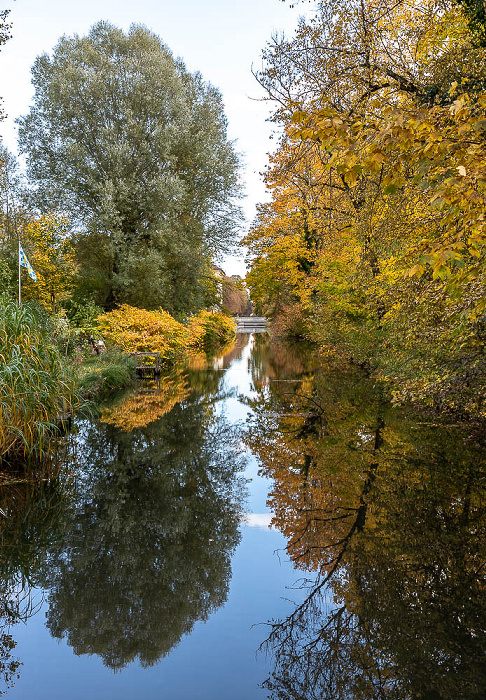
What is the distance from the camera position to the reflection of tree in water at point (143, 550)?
3.46m

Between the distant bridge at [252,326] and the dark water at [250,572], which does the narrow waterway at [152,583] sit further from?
the distant bridge at [252,326]

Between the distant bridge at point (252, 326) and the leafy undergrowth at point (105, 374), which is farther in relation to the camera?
the distant bridge at point (252, 326)

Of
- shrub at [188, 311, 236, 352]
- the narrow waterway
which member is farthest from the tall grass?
shrub at [188, 311, 236, 352]

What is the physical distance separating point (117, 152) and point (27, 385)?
15.1 meters

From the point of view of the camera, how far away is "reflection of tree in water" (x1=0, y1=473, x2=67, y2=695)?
3419 mm

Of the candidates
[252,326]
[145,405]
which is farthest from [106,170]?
[252,326]

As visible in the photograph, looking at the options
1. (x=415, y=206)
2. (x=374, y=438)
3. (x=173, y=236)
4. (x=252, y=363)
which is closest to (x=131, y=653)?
(x=374, y=438)

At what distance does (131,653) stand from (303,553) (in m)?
1.85

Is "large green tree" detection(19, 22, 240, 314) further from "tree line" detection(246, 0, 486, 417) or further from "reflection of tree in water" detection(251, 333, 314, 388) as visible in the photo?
"tree line" detection(246, 0, 486, 417)

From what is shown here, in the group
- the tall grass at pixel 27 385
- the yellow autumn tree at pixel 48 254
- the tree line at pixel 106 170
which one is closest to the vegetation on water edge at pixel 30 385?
the tall grass at pixel 27 385

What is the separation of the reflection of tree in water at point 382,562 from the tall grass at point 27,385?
122 inches

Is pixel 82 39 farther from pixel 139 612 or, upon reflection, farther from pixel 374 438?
pixel 139 612

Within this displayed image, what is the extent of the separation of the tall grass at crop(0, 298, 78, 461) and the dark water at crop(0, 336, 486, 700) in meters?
0.65

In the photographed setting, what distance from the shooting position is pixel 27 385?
641 centimetres
